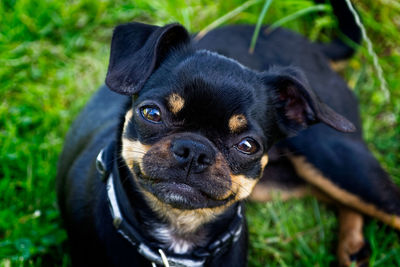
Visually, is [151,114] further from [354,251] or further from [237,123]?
[354,251]

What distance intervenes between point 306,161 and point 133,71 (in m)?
1.80

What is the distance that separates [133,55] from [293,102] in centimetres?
98

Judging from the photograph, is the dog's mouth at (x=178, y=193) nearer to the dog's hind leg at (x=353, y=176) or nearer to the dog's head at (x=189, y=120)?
the dog's head at (x=189, y=120)

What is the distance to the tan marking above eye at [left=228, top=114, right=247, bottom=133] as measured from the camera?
7.19ft

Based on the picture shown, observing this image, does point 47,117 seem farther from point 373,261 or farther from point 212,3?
point 373,261

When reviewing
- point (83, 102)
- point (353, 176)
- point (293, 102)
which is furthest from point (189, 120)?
point (83, 102)

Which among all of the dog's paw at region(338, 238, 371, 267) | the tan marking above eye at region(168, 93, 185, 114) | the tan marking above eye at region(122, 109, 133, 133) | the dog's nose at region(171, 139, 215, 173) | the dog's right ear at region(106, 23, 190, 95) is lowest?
the dog's paw at region(338, 238, 371, 267)

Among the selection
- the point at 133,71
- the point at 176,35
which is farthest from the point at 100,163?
the point at 176,35

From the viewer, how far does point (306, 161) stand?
3.51m

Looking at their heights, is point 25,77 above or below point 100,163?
below

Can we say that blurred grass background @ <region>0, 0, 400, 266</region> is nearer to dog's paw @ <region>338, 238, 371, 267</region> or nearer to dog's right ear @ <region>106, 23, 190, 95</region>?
dog's paw @ <region>338, 238, 371, 267</region>

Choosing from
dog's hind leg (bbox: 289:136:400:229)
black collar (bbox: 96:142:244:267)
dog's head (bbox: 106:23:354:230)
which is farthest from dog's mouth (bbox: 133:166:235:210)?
dog's hind leg (bbox: 289:136:400:229)

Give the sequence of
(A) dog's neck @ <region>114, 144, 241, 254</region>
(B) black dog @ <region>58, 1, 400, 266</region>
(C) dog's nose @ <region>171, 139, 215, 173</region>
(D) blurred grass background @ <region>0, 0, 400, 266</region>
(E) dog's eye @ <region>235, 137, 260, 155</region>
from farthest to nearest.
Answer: (D) blurred grass background @ <region>0, 0, 400, 266</region> < (A) dog's neck @ <region>114, 144, 241, 254</region> < (E) dog's eye @ <region>235, 137, 260, 155</region> < (B) black dog @ <region>58, 1, 400, 266</region> < (C) dog's nose @ <region>171, 139, 215, 173</region>

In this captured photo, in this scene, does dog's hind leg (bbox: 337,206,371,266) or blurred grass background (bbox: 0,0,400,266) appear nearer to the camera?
blurred grass background (bbox: 0,0,400,266)
